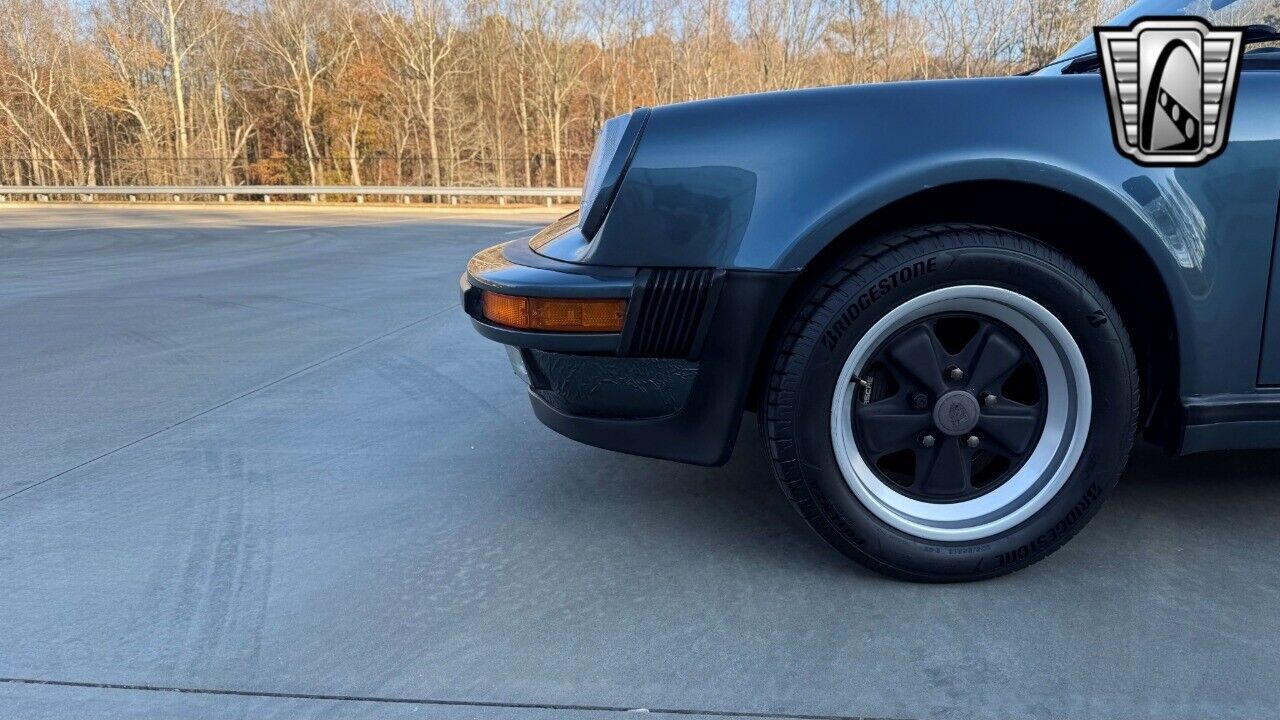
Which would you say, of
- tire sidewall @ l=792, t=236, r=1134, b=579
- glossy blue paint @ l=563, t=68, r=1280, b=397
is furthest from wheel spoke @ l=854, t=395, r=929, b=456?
glossy blue paint @ l=563, t=68, r=1280, b=397

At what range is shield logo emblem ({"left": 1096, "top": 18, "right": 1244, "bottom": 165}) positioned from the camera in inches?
69.7

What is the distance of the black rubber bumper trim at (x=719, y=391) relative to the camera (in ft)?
6.00

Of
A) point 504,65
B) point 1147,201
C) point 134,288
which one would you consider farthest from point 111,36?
point 1147,201

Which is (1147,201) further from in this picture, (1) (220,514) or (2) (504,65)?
(2) (504,65)

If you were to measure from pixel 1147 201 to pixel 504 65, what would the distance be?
39.7 metres

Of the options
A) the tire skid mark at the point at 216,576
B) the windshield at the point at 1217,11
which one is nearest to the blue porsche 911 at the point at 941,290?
the windshield at the point at 1217,11

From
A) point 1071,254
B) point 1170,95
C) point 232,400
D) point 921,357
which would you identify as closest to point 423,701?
point 921,357

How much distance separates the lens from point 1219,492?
96.0 inches

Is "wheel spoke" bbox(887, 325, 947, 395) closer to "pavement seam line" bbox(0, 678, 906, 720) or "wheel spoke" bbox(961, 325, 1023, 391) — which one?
"wheel spoke" bbox(961, 325, 1023, 391)

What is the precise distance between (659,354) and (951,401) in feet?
2.33

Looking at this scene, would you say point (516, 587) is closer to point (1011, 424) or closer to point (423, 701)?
point (423, 701)

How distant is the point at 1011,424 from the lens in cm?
196

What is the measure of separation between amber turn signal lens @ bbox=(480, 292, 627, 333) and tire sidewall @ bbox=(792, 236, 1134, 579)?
45cm

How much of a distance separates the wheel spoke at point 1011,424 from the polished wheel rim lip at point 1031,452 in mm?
32
